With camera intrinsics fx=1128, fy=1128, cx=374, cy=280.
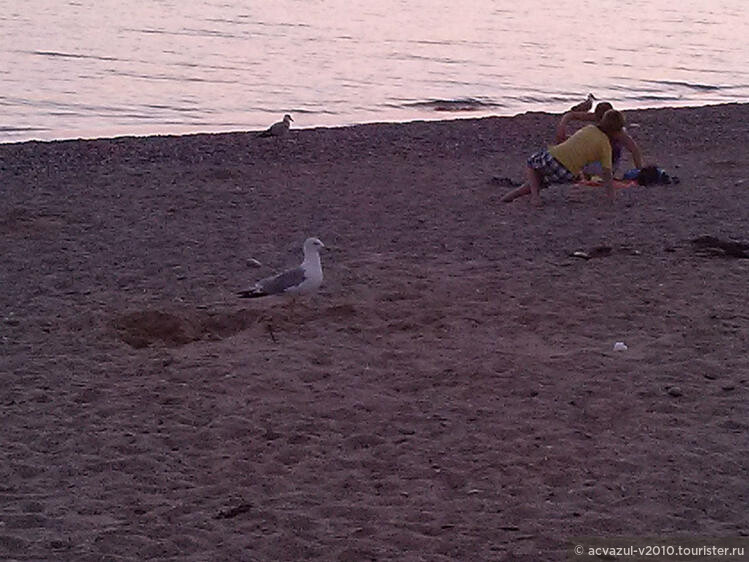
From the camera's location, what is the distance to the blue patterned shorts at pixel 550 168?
10.1m

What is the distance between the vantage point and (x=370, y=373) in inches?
242

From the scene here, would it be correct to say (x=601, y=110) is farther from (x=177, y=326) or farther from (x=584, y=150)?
(x=177, y=326)

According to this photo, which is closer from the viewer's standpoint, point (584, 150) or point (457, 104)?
point (584, 150)

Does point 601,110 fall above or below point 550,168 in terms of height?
above

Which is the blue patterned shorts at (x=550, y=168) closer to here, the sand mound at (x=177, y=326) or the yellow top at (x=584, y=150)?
the yellow top at (x=584, y=150)

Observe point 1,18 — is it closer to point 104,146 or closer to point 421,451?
point 104,146

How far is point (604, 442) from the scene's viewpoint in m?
5.14

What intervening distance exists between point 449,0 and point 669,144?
3389 cm

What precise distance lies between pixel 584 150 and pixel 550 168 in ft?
1.11

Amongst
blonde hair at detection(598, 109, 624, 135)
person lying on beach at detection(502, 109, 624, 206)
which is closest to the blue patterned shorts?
person lying on beach at detection(502, 109, 624, 206)

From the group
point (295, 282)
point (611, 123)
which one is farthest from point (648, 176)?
point (295, 282)

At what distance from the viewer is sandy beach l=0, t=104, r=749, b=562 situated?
4.43 m

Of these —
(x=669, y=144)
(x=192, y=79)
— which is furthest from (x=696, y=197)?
(x=192, y=79)

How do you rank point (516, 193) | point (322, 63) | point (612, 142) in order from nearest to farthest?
point (516, 193), point (612, 142), point (322, 63)
